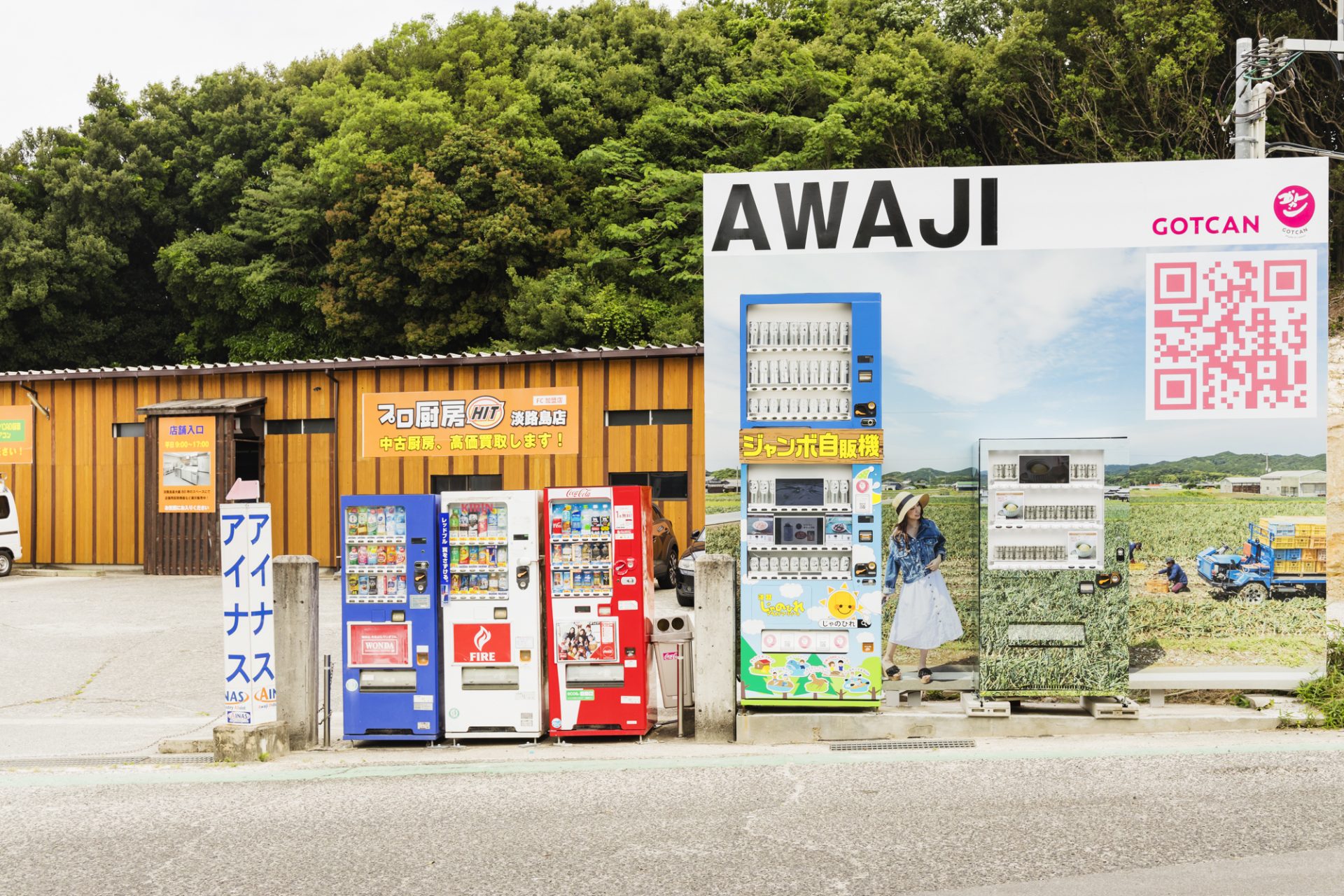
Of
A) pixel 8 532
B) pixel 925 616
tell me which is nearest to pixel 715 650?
pixel 925 616

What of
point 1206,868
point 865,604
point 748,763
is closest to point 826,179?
point 865,604

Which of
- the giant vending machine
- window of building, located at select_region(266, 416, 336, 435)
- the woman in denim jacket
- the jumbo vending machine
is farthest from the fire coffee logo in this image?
window of building, located at select_region(266, 416, 336, 435)

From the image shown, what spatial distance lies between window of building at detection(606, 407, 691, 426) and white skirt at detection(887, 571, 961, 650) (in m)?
10.9

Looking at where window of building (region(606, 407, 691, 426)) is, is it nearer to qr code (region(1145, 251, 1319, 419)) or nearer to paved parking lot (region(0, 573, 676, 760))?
paved parking lot (region(0, 573, 676, 760))

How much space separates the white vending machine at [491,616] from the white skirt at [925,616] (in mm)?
2955

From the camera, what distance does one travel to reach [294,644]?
26.2 ft

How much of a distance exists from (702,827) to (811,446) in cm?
326

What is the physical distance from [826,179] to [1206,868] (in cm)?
566

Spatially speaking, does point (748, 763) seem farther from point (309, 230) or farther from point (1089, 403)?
point (309, 230)

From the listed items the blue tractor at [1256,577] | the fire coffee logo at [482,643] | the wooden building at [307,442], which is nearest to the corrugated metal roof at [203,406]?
the wooden building at [307,442]

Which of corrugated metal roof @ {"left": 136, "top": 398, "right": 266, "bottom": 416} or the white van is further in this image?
the white van

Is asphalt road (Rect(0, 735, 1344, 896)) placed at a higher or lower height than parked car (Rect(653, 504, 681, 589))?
lower

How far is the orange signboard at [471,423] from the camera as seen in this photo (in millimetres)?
19734

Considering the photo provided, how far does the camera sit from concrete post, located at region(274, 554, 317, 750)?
800 cm
